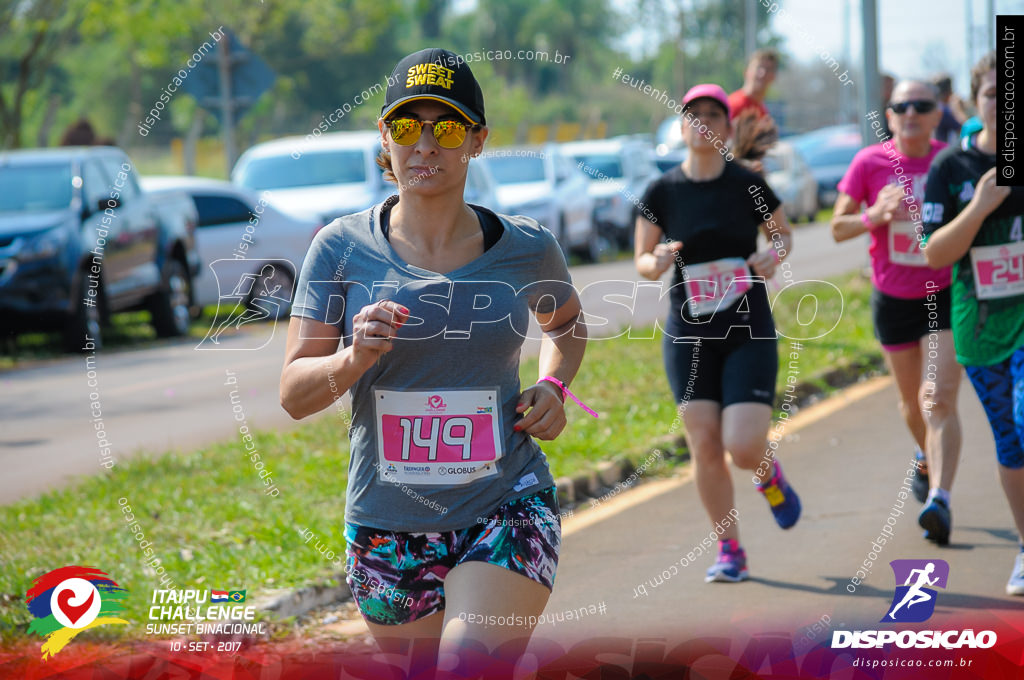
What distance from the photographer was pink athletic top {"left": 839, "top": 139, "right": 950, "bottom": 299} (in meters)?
6.37

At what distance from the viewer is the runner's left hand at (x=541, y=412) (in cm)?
328

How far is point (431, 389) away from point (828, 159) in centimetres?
3205

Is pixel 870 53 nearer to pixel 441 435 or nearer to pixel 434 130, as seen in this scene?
pixel 434 130

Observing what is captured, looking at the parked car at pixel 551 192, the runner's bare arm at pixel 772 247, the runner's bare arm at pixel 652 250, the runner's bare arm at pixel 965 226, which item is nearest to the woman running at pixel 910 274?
the runner's bare arm at pixel 772 247

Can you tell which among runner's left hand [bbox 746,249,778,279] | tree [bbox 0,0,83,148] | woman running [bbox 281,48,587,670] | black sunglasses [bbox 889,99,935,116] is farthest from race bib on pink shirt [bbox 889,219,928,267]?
tree [bbox 0,0,83,148]

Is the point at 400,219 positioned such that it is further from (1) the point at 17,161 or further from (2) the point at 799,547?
(1) the point at 17,161

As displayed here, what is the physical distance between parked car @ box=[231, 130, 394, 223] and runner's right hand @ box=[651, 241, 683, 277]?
31.1 ft

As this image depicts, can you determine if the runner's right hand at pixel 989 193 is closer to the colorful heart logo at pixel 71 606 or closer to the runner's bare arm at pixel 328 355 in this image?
the runner's bare arm at pixel 328 355

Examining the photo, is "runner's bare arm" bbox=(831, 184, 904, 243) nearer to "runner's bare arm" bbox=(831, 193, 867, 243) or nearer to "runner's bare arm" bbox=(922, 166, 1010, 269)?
"runner's bare arm" bbox=(831, 193, 867, 243)

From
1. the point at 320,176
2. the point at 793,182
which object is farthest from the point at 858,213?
the point at 793,182

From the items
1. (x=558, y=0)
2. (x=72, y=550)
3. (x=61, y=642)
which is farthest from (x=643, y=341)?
(x=558, y=0)

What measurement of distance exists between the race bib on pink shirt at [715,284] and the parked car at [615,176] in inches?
657

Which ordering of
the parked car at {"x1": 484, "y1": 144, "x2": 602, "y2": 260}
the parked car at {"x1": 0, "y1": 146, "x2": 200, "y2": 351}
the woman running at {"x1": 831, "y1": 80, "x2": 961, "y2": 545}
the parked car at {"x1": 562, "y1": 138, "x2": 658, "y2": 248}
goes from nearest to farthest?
the woman running at {"x1": 831, "y1": 80, "x2": 961, "y2": 545} < the parked car at {"x1": 0, "y1": 146, "x2": 200, "y2": 351} < the parked car at {"x1": 484, "y1": 144, "x2": 602, "y2": 260} < the parked car at {"x1": 562, "y1": 138, "x2": 658, "y2": 248}

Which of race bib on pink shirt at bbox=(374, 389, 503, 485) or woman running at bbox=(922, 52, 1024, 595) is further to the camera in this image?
woman running at bbox=(922, 52, 1024, 595)
